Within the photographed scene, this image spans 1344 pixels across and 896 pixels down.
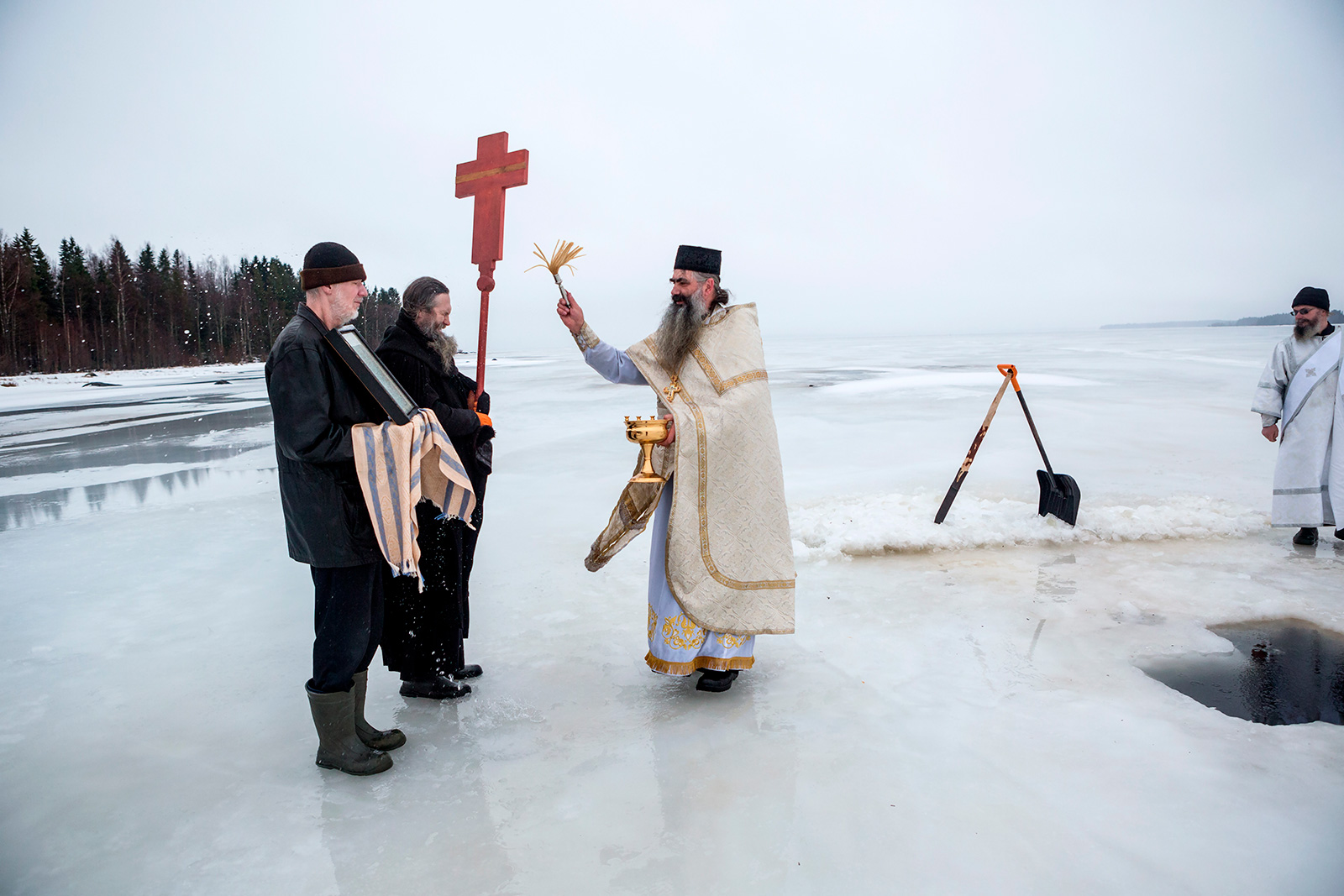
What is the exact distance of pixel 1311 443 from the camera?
16.9 feet

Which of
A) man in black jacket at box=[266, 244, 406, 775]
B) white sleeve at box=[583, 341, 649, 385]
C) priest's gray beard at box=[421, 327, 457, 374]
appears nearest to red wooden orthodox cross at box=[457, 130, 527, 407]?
priest's gray beard at box=[421, 327, 457, 374]

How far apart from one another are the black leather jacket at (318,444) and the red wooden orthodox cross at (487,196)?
75cm

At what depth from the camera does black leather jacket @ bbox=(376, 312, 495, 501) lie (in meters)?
2.89

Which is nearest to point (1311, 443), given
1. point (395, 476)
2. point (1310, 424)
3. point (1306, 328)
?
point (1310, 424)

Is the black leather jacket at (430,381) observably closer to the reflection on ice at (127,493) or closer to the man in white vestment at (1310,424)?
the reflection on ice at (127,493)

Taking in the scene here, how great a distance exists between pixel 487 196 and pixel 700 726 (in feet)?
7.68

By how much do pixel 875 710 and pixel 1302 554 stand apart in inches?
155

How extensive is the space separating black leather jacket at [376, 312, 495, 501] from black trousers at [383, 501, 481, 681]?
0.30m

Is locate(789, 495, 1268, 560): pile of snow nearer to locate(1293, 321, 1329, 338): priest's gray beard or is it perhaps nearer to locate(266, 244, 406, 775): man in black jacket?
locate(1293, 321, 1329, 338): priest's gray beard

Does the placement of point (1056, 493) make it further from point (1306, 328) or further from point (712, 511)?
point (712, 511)

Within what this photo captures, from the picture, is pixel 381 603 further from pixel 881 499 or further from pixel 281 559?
pixel 881 499

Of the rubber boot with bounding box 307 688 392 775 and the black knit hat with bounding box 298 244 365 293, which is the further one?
the rubber boot with bounding box 307 688 392 775

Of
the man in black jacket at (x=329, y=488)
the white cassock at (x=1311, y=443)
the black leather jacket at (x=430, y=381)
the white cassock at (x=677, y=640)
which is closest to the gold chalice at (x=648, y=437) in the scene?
the white cassock at (x=677, y=640)

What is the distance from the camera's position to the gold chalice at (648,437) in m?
2.98
